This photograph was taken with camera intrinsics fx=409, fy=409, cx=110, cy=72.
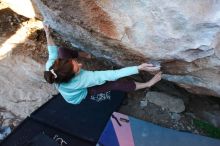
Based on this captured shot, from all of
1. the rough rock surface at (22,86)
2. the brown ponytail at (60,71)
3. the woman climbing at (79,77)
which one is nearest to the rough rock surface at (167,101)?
the woman climbing at (79,77)

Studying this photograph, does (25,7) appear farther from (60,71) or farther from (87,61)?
(60,71)

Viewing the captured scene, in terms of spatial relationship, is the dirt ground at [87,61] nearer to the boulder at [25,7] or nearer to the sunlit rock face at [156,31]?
the boulder at [25,7]

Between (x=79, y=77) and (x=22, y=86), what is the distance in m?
1.14

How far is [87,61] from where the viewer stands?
14.1ft

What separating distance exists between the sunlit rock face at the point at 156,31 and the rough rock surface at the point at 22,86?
88 cm

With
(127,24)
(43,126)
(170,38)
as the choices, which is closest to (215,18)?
(170,38)

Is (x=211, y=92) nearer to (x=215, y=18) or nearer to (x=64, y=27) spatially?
(x=215, y=18)

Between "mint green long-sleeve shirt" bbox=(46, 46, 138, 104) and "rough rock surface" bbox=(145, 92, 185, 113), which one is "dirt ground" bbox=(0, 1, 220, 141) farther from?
"mint green long-sleeve shirt" bbox=(46, 46, 138, 104)

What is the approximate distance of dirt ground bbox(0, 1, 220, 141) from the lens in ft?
13.1

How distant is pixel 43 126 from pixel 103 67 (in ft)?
2.94

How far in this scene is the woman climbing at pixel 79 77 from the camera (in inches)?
128

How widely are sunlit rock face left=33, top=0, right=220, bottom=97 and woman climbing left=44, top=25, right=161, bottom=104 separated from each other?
17cm

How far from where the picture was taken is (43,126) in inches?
150

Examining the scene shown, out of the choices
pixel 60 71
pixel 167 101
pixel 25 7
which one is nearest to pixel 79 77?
pixel 60 71
